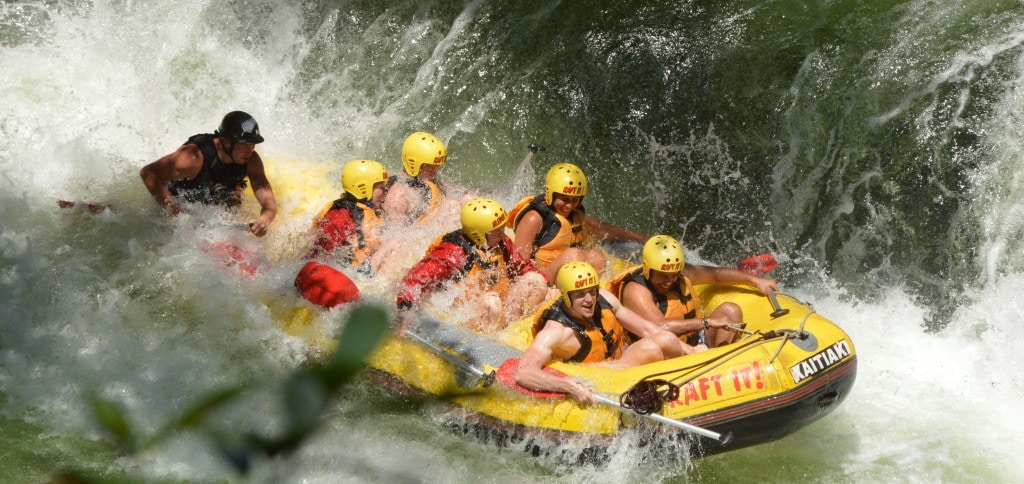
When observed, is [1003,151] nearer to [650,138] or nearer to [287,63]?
[650,138]

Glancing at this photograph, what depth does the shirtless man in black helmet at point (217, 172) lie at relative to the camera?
6234mm

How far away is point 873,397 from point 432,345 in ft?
10.4

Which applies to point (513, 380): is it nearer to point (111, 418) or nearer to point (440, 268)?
point (440, 268)

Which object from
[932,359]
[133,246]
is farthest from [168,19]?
[932,359]

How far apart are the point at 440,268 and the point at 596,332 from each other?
3.27ft

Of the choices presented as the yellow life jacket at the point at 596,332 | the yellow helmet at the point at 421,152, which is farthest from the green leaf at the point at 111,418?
the yellow helmet at the point at 421,152

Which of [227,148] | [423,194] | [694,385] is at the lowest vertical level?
[694,385]

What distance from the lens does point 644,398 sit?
4.93 meters

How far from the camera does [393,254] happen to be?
6105 mm

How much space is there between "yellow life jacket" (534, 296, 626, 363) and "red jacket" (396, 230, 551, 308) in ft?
1.75

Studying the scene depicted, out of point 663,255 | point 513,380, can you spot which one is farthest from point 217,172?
point 663,255

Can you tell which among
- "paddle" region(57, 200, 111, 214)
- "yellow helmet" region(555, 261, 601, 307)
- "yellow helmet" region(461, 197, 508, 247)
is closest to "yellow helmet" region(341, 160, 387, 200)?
"yellow helmet" region(461, 197, 508, 247)

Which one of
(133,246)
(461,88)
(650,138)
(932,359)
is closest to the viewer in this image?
(133,246)

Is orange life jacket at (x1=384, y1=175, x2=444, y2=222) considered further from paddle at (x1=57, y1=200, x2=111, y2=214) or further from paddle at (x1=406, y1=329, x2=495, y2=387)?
paddle at (x1=57, y1=200, x2=111, y2=214)
